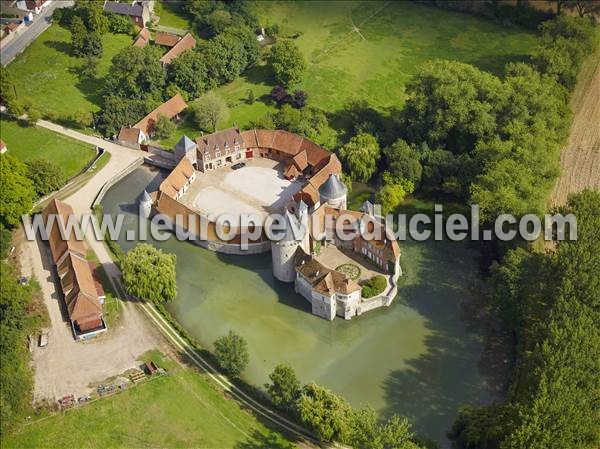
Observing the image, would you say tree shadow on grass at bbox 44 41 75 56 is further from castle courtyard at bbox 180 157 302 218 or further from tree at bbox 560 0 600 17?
tree at bbox 560 0 600 17

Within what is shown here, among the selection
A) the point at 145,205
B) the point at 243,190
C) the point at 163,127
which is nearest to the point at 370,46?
the point at 163,127

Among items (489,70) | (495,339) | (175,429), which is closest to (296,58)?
(489,70)

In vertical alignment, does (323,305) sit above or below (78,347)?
above

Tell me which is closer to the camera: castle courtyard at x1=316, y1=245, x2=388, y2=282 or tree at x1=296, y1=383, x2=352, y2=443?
tree at x1=296, y1=383, x2=352, y2=443

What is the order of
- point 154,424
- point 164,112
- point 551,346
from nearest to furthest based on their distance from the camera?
point 551,346 → point 154,424 → point 164,112

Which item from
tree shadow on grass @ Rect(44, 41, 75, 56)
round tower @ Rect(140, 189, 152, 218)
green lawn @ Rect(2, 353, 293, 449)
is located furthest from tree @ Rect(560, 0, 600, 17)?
green lawn @ Rect(2, 353, 293, 449)

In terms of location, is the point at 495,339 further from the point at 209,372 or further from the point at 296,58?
the point at 296,58

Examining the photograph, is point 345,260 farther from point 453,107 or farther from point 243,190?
point 453,107
